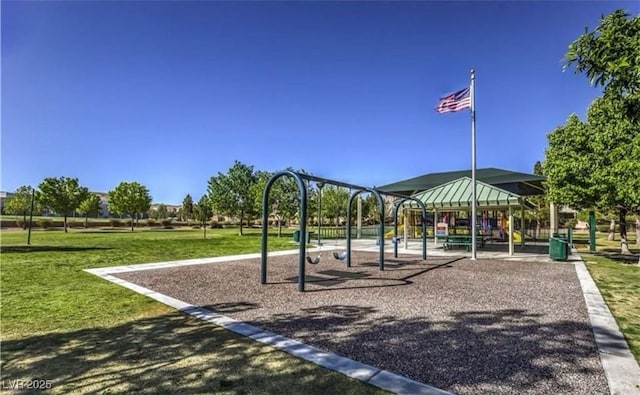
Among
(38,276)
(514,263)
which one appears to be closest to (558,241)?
(514,263)

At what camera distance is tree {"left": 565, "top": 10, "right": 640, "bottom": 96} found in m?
4.29

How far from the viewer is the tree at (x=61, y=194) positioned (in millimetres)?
37125

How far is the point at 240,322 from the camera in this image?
18.5 ft

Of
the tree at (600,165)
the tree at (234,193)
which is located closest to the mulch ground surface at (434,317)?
the tree at (600,165)

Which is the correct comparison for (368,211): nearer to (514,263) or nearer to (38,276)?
(514,263)

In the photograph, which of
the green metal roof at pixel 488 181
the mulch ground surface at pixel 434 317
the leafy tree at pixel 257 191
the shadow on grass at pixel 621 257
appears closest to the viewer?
the mulch ground surface at pixel 434 317

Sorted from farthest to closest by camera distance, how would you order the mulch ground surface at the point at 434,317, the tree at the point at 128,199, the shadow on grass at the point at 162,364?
the tree at the point at 128,199 < the mulch ground surface at the point at 434,317 < the shadow on grass at the point at 162,364

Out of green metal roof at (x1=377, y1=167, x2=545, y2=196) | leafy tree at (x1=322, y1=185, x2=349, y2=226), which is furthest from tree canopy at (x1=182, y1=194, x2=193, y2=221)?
green metal roof at (x1=377, y1=167, x2=545, y2=196)

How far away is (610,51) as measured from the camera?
14.5ft

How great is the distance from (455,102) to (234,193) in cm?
2630

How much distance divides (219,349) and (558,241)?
46.4 feet

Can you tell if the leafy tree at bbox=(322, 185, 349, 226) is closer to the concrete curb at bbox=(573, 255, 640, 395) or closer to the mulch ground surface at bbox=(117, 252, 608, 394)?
the mulch ground surface at bbox=(117, 252, 608, 394)

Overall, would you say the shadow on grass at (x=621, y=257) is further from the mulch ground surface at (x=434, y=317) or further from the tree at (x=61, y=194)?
the tree at (x=61, y=194)

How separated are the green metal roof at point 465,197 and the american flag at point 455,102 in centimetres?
434
